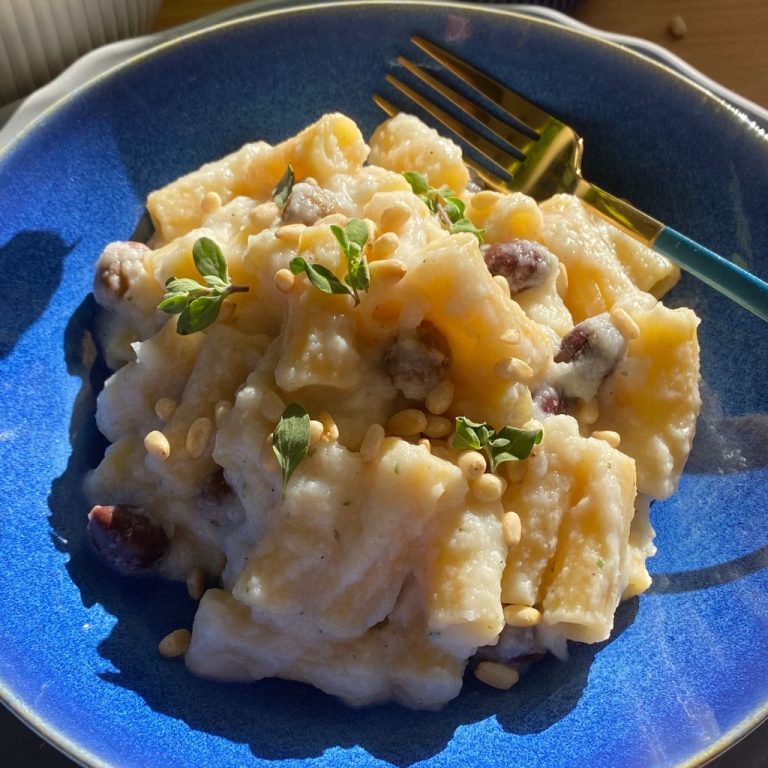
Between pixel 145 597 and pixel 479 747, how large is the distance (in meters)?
0.80

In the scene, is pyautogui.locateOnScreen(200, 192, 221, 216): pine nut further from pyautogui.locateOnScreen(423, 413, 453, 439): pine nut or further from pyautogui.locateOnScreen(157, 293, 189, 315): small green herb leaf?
pyautogui.locateOnScreen(423, 413, 453, 439): pine nut

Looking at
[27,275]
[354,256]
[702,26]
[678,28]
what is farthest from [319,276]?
[702,26]

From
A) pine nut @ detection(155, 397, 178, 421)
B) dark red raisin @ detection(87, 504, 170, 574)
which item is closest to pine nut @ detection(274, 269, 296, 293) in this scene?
pine nut @ detection(155, 397, 178, 421)

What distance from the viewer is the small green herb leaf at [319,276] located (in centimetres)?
168

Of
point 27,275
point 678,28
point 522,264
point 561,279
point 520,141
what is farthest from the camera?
point 678,28

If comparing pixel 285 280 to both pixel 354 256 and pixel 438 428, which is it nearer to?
pixel 354 256

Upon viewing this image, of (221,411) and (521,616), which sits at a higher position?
(221,411)

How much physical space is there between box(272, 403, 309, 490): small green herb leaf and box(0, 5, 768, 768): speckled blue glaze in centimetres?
52

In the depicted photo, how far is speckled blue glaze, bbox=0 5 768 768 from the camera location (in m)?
1.68

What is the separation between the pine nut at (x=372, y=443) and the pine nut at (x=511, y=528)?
0.93ft

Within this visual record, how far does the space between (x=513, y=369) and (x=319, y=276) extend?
16.7 inches

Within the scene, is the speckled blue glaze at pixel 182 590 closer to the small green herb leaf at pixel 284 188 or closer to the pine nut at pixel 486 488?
the pine nut at pixel 486 488

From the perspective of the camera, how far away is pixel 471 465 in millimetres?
1677

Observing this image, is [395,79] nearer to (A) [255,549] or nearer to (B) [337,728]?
(A) [255,549]
